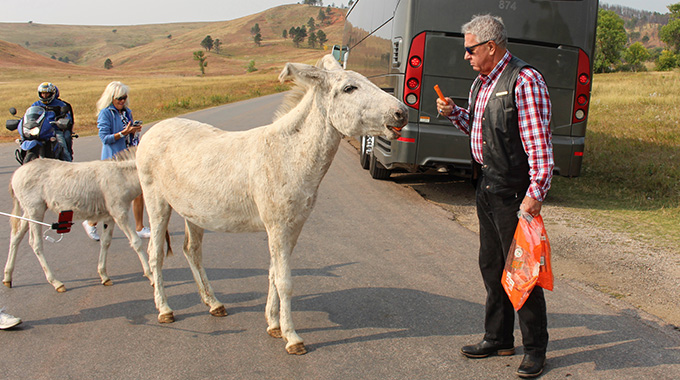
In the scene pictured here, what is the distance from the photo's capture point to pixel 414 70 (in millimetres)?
7957

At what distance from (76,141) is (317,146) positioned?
49.5ft

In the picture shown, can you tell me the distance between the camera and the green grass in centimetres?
699

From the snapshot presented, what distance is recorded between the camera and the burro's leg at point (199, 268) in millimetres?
4328

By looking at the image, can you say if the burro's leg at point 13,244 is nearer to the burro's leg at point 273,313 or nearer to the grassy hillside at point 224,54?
the burro's leg at point 273,313

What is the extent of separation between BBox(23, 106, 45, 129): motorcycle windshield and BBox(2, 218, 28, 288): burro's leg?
4.43 ft

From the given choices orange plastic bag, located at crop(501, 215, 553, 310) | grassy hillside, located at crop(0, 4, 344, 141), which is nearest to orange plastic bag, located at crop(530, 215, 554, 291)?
orange plastic bag, located at crop(501, 215, 553, 310)

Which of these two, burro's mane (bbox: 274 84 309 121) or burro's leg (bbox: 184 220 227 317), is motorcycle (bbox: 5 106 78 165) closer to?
burro's leg (bbox: 184 220 227 317)

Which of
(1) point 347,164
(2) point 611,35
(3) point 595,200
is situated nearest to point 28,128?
(1) point 347,164

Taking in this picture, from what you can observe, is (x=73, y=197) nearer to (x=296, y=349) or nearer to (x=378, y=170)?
(x=296, y=349)

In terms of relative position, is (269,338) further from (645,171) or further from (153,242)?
(645,171)

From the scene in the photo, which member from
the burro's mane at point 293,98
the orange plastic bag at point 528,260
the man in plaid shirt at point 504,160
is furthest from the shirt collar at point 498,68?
the burro's mane at point 293,98

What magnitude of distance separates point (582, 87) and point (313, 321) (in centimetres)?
621

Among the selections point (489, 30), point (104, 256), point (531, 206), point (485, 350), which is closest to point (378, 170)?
point (104, 256)

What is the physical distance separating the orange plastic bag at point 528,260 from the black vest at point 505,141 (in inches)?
10.2
